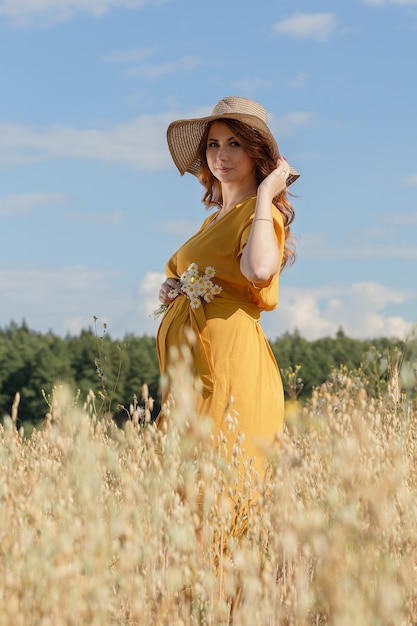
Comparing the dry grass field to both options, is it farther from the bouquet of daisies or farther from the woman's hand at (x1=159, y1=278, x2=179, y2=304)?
the woman's hand at (x1=159, y1=278, x2=179, y2=304)

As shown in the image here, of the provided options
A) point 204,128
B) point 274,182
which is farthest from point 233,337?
point 204,128

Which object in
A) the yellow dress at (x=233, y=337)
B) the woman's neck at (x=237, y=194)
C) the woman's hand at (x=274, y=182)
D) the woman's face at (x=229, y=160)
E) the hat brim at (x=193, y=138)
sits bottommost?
the yellow dress at (x=233, y=337)

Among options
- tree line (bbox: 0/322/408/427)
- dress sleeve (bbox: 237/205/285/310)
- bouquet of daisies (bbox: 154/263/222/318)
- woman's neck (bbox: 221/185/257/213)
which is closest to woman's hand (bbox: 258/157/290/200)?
dress sleeve (bbox: 237/205/285/310)

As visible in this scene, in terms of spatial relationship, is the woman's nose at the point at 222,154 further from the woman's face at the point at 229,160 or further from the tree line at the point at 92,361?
the tree line at the point at 92,361

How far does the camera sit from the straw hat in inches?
127

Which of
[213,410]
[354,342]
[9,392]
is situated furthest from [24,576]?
[9,392]

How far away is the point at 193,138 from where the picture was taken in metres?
3.56

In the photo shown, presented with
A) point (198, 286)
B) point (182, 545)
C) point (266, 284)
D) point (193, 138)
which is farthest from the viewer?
point (193, 138)

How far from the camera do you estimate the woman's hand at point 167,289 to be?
3303 millimetres

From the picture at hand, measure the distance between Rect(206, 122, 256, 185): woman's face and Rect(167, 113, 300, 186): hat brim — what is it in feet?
0.25

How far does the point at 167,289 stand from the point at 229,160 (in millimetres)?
608

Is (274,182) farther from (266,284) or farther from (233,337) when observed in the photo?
(233,337)

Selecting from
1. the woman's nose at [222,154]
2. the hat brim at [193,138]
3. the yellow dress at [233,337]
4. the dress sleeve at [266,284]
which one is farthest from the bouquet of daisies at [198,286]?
the hat brim at [193,138]

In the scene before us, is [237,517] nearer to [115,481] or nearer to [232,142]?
[115,481]
